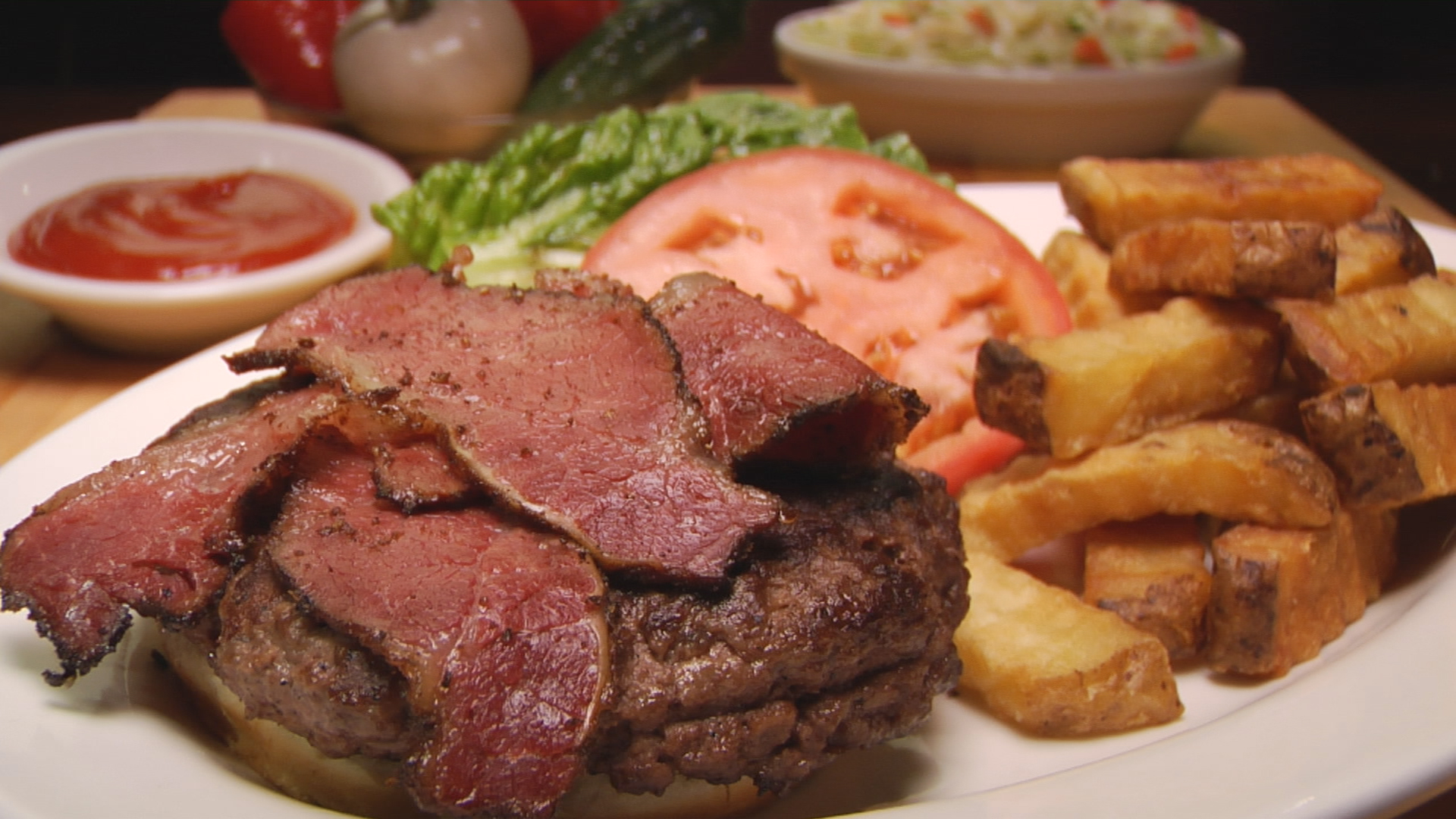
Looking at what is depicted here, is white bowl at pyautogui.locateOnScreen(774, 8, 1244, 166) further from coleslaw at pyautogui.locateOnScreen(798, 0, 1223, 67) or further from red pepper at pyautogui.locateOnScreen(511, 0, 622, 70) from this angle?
red pepper at pyautogui.locateOnScreen(511, 0, 622, 70)

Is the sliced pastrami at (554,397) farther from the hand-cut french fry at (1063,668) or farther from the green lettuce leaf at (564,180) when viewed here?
the green lettuce leaf at (564,180)

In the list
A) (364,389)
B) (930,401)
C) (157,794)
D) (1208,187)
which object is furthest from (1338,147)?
(157,794)

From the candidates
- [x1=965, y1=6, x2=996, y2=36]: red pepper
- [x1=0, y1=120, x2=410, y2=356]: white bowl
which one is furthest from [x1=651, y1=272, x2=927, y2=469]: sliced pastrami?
[x1=965, y1=6, x2=996, y2=36]: red pepper

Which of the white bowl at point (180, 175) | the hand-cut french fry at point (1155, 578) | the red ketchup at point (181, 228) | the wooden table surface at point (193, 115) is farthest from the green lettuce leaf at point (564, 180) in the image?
the hand-cut french fry at point (1155, 578)

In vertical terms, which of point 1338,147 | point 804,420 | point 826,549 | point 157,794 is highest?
point 804,420

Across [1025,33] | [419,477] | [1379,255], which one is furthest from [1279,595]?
[1025,33]

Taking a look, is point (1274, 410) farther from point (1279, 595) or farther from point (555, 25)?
point (555, 25)

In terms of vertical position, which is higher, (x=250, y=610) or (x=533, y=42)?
(x=250, y=610)

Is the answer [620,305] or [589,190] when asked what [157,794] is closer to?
[620,305]
